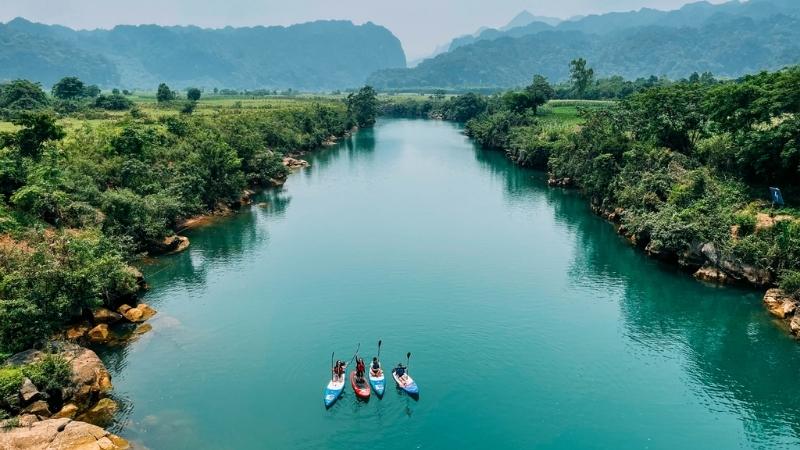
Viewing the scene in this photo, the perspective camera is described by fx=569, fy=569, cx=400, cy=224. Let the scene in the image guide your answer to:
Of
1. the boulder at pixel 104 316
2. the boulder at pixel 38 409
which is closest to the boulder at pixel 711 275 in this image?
the boulder at pixel 104 316

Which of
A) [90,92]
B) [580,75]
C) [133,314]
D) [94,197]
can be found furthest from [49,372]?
[580,75]

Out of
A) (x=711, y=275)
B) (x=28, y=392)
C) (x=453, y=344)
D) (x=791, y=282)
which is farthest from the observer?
(x=711, y=275)

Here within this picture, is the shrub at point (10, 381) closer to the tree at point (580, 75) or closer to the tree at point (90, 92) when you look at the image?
the tree at point (90, 92)

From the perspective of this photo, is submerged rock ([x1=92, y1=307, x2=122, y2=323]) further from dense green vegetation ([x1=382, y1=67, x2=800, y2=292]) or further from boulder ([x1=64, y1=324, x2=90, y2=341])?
dense green vegetation ([x1=382, y1=67, x2=800, y2=292])

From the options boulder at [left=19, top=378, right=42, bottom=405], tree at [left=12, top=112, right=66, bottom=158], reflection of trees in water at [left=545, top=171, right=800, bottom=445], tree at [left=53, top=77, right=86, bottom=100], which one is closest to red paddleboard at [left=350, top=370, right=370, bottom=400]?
boulder at [left=19, top=378, right=42, bottom=405]

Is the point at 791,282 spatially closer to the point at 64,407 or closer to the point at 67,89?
the point at 64,407

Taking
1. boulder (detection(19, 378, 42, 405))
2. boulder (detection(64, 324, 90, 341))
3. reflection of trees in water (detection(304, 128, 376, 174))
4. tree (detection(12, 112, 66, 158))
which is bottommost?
boulder (detection(64, 324, 90, 341))
